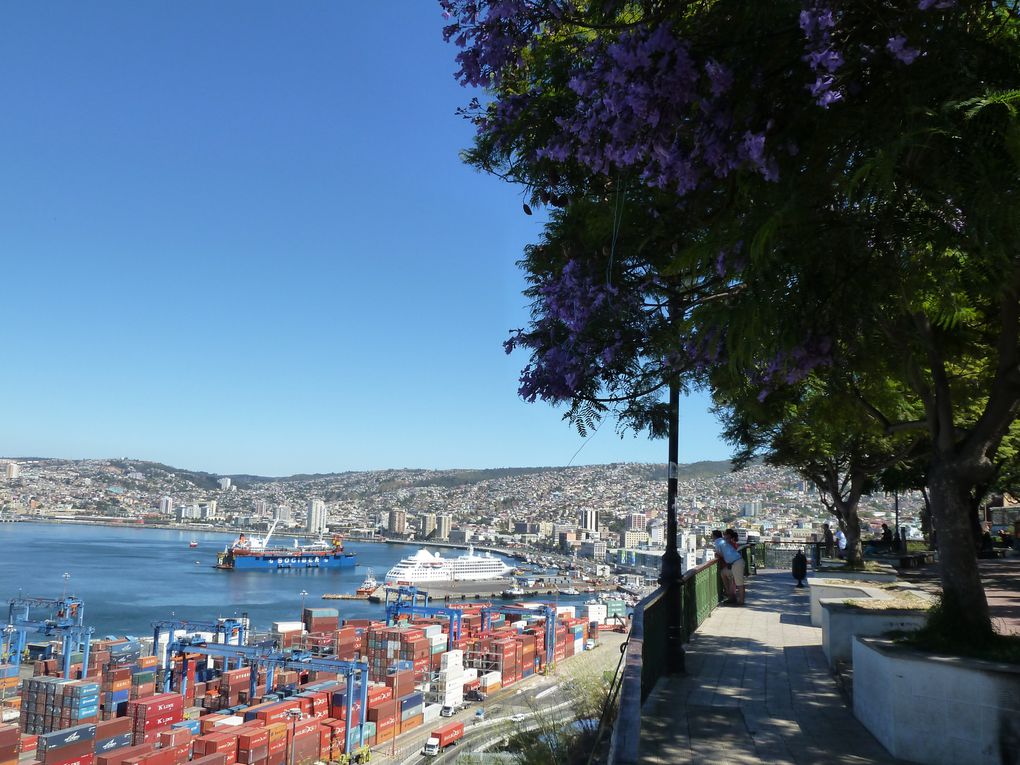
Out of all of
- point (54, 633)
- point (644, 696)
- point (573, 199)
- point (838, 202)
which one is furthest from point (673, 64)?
point (54, 633)

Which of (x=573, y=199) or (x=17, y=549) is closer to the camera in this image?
(x=573, y=199)

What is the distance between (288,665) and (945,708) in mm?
35056

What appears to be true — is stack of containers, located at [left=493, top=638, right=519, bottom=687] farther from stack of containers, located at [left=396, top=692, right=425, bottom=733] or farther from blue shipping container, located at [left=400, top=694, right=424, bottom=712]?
blue shipping container, located at [left=400, top=694, right=424, bottom=712]

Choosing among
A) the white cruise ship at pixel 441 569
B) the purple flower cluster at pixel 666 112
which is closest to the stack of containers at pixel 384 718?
the purple flower cluster at pixel 666 112

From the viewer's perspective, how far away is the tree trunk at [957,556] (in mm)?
5523

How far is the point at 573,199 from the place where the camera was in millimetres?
5289

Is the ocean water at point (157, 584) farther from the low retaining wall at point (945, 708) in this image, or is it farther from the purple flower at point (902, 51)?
the purple flower at point (902, 51)

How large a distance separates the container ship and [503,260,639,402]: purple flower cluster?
129764 millimetres

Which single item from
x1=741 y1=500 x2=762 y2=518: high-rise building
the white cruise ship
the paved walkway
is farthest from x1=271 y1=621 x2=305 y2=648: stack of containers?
x1=741 y1=500 x2=762 y2=518: high-rise building

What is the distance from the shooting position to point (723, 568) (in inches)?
543

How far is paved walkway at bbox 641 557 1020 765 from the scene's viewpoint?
5.10m

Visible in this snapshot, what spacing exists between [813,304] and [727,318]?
1.53 feet

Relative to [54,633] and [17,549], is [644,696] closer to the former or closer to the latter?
[54,633]

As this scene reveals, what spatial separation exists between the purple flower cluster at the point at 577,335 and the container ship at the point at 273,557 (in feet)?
426
